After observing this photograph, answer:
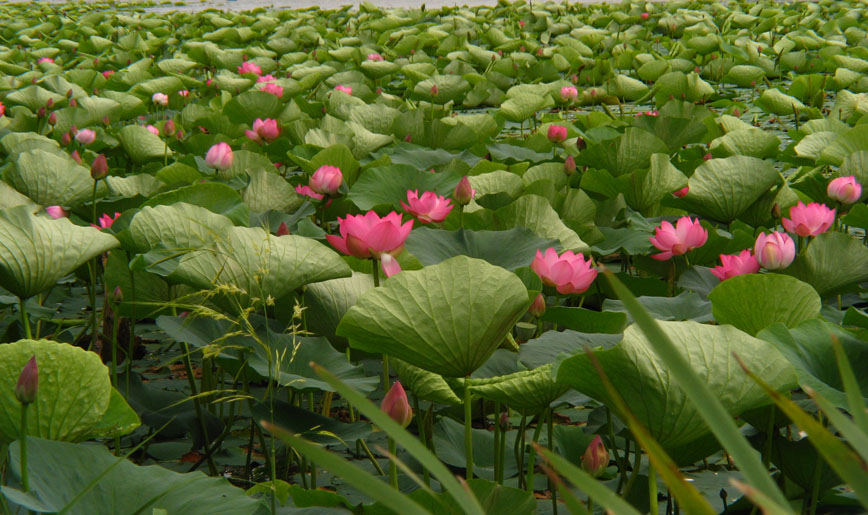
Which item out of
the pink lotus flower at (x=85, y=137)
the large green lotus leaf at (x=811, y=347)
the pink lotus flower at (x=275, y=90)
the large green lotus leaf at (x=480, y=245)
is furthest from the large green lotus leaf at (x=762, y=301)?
the pink lotus flower at (x=275, y=90)

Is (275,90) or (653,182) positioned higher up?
(653,182)

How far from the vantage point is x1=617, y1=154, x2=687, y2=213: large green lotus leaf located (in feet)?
6.95

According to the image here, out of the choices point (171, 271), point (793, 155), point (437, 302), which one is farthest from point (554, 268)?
point (793, 155)

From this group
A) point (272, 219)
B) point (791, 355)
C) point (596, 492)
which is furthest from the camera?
point (272, 219)

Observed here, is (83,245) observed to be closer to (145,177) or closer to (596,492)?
(145,177)

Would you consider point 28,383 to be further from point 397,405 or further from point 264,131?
point 264,131

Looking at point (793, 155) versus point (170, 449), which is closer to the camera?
point (170, 449)

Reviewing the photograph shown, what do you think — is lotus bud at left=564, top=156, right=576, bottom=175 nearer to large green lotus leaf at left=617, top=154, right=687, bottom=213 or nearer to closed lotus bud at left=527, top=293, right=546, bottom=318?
large green lotus leaf at left=617, top=154, right=687, bottom=213

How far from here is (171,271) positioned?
1.38 m

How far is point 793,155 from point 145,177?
1941 mm

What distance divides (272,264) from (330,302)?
16 cm

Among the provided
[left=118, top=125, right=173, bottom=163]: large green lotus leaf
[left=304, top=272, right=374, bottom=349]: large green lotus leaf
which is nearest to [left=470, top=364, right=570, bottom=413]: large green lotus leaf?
[left=304, top=272, right=374, bottom=349]: large green lotus leaf

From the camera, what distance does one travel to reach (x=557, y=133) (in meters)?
2.59

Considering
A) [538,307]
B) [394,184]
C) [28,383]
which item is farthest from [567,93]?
[28,383]
